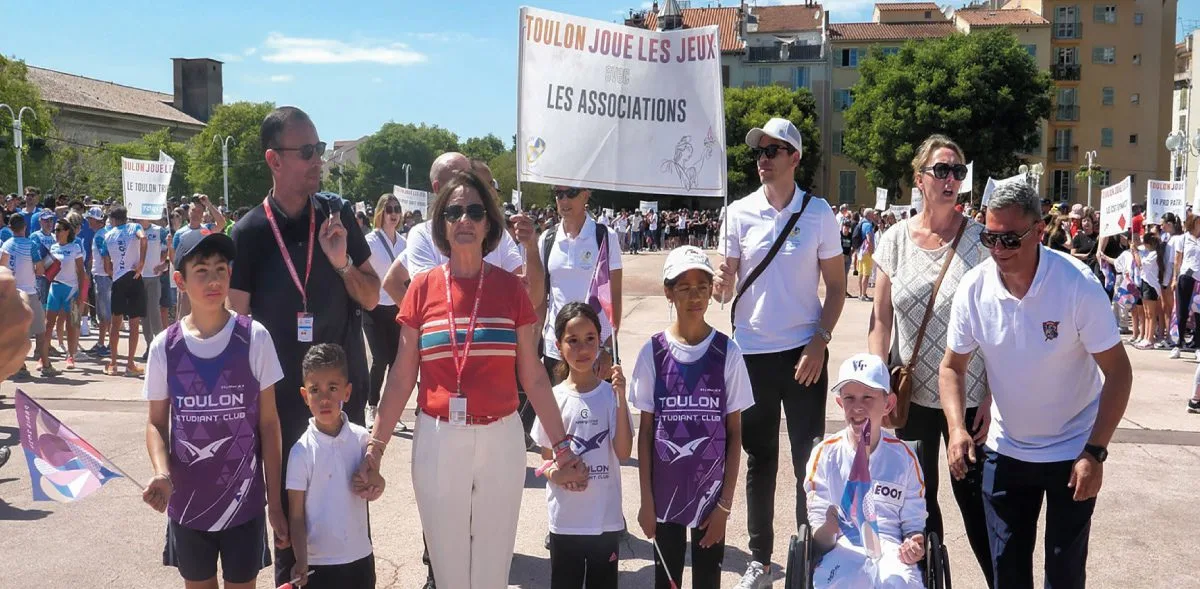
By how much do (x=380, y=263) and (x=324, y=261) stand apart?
393 centimetres

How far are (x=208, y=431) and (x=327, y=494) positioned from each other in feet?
1.65

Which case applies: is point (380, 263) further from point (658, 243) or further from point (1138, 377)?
point (658, 243)

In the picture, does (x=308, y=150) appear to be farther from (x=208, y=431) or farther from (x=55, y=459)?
(x=55, y=459)

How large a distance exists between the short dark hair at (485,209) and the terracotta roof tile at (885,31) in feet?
259

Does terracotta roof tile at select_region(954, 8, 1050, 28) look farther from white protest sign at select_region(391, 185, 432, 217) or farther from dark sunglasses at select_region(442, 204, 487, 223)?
dark sunglasses at select_region(442, 204, 487, 223)

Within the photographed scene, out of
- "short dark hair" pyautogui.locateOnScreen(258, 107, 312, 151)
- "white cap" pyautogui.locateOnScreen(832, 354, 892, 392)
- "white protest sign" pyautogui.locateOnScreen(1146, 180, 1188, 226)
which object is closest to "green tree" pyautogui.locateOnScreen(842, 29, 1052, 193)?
"white protest sign" pyautogui.locateOnScreen(1146, 180, 1188, 226)

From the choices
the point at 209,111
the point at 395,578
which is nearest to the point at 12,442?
the point at 395,578

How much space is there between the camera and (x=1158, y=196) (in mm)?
15969

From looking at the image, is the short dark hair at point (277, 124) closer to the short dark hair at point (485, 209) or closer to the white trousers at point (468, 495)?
the short dark hair at point (485, 209)

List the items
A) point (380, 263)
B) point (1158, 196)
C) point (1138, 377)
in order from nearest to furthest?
point (380, 263), point (1138, 377), point (1158, 196)

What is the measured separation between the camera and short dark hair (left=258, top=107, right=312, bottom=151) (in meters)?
4.03

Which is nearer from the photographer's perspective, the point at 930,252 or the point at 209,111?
the point at 930,252

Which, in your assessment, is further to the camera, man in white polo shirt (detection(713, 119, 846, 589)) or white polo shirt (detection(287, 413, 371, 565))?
man in white polo shirt (detection(713, 119, 846, 589))

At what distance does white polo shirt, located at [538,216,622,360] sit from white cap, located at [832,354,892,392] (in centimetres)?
230
